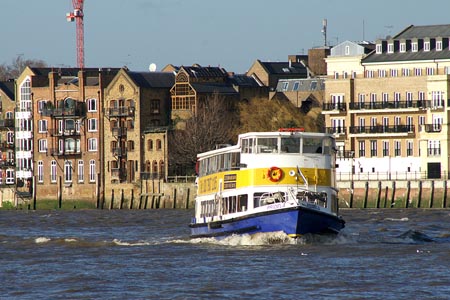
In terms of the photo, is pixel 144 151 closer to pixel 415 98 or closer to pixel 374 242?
pixel 415 98

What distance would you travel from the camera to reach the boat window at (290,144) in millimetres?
72250

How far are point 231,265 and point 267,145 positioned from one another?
27.7ft

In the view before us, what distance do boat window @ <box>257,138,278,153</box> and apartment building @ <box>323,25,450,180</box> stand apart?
62.9 metres

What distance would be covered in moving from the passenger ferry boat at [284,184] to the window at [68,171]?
3445 inches

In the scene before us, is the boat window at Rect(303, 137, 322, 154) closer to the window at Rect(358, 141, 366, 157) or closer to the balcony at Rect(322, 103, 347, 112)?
the window at Rect(358, 141, 366, 157)

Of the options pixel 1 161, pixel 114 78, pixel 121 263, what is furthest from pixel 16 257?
pixel 1 161

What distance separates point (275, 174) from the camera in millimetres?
71562

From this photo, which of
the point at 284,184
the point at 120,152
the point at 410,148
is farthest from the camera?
the point at 120,152

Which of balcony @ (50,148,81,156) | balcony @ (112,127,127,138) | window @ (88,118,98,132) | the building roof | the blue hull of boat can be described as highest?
the building roof

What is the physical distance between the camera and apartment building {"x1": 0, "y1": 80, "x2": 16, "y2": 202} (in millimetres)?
169500

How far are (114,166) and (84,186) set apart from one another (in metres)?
4.06

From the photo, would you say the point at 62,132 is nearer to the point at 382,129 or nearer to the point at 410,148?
the point at 382,129

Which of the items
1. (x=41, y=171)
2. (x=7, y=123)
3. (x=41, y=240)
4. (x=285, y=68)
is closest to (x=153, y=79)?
(x=41, y=171)

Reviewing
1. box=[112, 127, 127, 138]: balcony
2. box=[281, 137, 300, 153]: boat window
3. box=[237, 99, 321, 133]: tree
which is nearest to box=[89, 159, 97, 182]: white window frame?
box=[112, 127, 127, 138]: balcony
